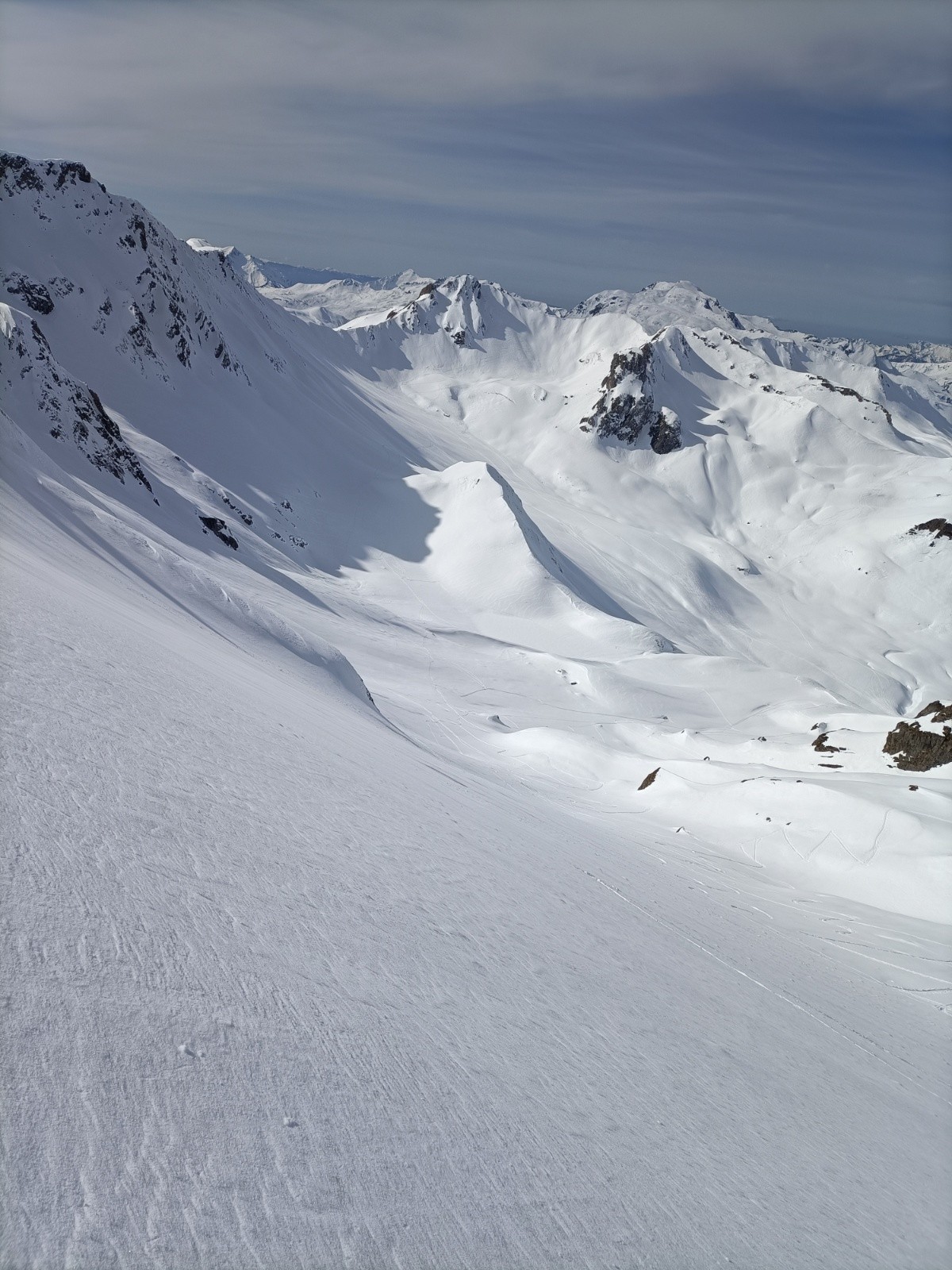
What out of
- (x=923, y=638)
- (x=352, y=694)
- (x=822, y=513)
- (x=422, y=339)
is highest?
(x=422, y=339)

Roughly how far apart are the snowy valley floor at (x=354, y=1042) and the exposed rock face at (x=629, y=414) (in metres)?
159

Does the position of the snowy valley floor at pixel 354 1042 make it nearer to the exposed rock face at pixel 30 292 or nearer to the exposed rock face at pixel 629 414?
the exposed rock face at pixel 30 292

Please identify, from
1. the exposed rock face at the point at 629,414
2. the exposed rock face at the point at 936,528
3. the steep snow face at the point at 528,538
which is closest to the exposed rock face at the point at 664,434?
the exposed rock face at the point at 629,414

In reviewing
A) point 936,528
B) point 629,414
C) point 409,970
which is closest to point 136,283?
point 409,970

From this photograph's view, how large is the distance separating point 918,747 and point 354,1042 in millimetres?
25141

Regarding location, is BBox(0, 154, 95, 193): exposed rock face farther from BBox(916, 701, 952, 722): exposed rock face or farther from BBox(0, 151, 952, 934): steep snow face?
BBox(916, 701, 952, 722): exposed rock face

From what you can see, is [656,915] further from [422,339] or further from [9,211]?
[422,339]

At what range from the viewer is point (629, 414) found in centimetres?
16112

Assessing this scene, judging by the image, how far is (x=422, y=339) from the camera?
19325cm

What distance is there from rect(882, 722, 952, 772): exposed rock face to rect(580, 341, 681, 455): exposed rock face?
140 metres

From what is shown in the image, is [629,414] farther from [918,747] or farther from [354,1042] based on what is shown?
[354,1042]

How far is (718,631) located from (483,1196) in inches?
4130

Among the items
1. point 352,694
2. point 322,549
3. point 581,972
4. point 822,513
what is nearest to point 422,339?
point 822,513

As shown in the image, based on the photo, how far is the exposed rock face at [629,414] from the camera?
528ft
